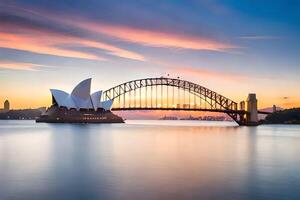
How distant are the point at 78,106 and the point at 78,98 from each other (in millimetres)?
3200

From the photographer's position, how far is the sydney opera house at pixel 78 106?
146 m

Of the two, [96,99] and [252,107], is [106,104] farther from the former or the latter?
[252,107]

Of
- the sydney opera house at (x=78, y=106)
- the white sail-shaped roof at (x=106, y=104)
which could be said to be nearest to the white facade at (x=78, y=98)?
the sydney opera house at (x=78, y=106)

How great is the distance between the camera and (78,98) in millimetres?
149250

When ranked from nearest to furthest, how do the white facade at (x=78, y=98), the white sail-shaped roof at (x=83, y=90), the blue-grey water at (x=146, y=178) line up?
1. the blue-grey water at (x=146, y=178)
2. the white sail-shaped roof at (x=83, y=90)
3. the white facade at (x=78, y=98)

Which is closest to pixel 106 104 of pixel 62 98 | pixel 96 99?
pixel 96 99

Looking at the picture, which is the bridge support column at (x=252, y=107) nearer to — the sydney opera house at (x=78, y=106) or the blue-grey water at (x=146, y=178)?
the sydney opera house at (x=78, y=106)

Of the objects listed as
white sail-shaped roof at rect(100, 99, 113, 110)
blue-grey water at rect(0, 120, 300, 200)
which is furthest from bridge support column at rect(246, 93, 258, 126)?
blue-grey water at rect(0, 120, 300, 200)

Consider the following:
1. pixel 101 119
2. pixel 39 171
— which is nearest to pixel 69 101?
pixel 101 119

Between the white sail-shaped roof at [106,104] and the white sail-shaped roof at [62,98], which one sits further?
the white sail-shaped roof at [106,104]

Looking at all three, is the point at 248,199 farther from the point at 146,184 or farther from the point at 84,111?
the point at 84,111

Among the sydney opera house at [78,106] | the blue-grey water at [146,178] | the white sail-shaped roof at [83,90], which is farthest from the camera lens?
the sydney opera house at [78,106]

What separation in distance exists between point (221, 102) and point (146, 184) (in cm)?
12687

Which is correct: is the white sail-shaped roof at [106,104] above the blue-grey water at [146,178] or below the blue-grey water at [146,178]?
above
